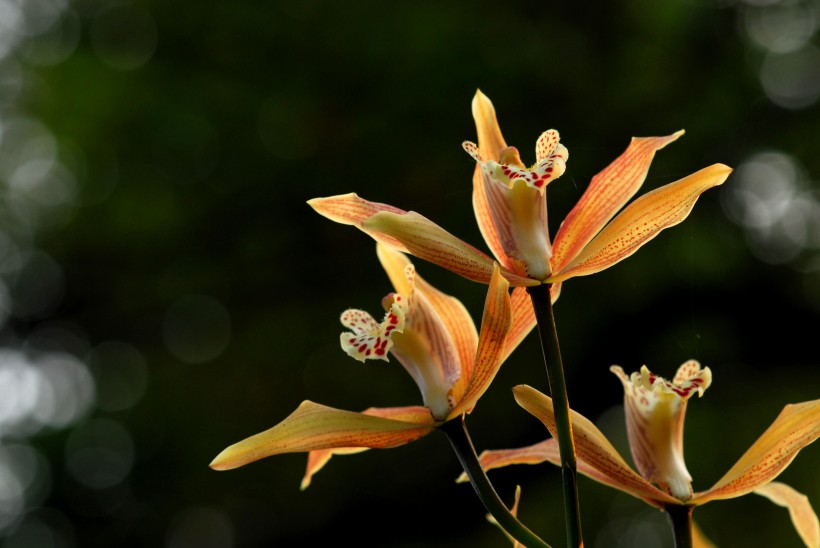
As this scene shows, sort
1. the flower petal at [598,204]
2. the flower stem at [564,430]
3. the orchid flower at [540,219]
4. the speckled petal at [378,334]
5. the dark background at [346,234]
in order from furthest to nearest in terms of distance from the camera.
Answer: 1. the dark background at [346,234]
2. the speckled petal at [378,334]
3. the flower petal at [598,204]
4. the orchid flower at [540,219]
5. the flower stem at [564,430]

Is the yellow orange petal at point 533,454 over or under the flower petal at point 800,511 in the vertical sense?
over

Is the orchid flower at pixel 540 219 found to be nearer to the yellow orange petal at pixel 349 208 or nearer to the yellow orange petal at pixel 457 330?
Result: the yellow orange petal at pixel 349 208

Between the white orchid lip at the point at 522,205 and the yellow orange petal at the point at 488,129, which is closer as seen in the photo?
the white orchid lip at the point at 522,205

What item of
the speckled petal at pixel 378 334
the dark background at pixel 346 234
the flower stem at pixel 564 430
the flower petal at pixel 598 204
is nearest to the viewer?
the flower stem at pixel 564 430

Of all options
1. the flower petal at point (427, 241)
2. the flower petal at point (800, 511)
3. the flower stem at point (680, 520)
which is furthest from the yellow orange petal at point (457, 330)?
the flower petal at point (800, 511)

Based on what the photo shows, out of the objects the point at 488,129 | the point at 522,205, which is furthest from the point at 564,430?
the point at 488,129

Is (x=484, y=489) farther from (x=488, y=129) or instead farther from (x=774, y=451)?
(x=488, y=129)
